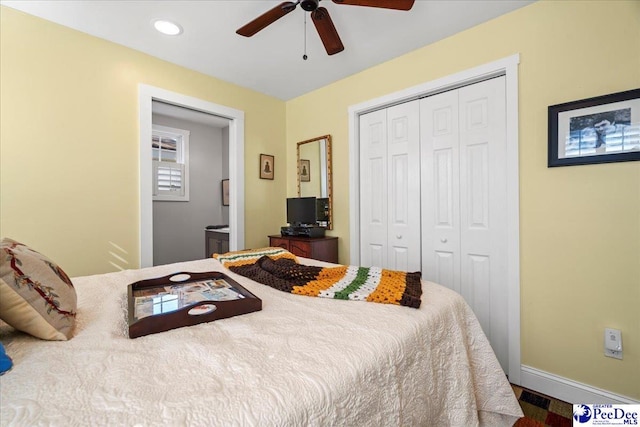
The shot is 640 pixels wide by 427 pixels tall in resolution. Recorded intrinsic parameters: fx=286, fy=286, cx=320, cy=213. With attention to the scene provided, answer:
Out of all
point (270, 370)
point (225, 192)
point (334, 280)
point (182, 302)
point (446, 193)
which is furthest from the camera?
point (225, 192)

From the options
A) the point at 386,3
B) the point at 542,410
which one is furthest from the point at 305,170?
the point at 542,410

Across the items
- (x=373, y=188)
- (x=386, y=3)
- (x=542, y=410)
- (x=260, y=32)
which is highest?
(x=260, y=32)

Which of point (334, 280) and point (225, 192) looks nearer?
point (334, 280)

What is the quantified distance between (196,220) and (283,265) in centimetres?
356

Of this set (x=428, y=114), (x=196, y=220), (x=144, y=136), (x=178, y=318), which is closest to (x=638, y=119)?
(x=428, y=114)

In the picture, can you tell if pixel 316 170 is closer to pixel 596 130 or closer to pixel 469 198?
pixel 469 198

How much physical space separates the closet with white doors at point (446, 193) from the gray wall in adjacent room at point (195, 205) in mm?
2981

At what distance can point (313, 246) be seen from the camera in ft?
9.49

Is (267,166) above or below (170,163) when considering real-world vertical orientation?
below

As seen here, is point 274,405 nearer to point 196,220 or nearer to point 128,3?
point 128,3

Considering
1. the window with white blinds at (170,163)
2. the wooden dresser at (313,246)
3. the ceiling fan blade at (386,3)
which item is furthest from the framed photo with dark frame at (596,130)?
the window with white blinds at (170,163)

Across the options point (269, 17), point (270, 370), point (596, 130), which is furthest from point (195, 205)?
point (596, 130)

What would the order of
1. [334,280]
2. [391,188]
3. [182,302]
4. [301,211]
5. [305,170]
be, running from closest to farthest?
[182,302] → [334,280] → [391,188] → [301,211] → [305,170]

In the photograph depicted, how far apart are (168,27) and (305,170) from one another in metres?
1.86
